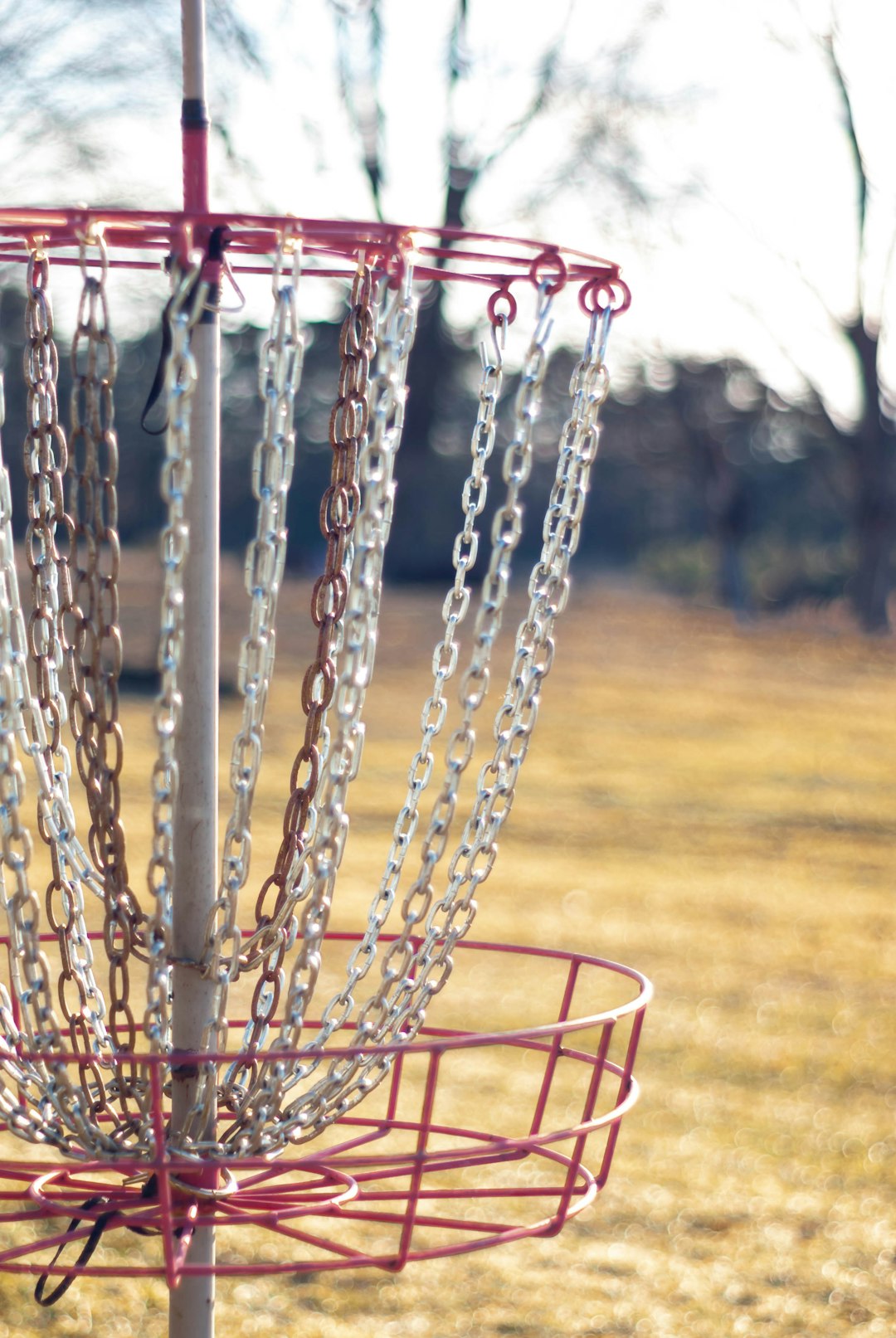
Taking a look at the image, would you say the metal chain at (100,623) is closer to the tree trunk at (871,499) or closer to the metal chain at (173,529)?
the metal chain at (173,529)

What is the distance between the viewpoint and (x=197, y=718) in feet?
3.77

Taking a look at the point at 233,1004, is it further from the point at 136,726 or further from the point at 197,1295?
the point at 136,726

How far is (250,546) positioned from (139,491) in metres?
12.0

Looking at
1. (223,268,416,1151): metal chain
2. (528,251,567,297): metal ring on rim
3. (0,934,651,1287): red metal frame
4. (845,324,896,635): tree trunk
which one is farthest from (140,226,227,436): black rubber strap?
(845,324,896,635): tree trunk

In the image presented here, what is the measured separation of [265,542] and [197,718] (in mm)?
192

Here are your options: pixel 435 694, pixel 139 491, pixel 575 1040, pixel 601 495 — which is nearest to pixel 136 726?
pixel 139 491

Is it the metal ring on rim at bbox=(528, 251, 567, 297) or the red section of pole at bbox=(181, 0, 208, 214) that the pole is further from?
the metal ring on rim at bbox=(528, 251, 567, 297)

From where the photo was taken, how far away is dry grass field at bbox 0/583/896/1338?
2787 mm

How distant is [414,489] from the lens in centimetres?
1491

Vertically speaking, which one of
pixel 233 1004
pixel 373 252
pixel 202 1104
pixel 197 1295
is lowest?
pixel 233 1004

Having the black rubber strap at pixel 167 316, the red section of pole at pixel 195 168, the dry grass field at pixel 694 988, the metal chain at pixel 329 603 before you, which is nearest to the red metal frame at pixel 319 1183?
the metal chain at pixel 329 603

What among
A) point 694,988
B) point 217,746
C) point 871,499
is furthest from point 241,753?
point 871,499

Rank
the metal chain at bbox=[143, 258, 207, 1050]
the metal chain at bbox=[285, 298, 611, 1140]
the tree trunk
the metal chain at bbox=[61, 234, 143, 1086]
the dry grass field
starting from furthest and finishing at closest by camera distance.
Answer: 1. the tree trunk
2. the dry grass field
3. the metal chain at bbox=[285, 298, 611, 1140]
4. the metal chain at bbox=[61, 234, 143, 1086]
5. the metal chain at bbox=[143, 258, 207, 1050]

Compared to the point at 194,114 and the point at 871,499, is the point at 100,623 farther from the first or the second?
the point at 871,499
